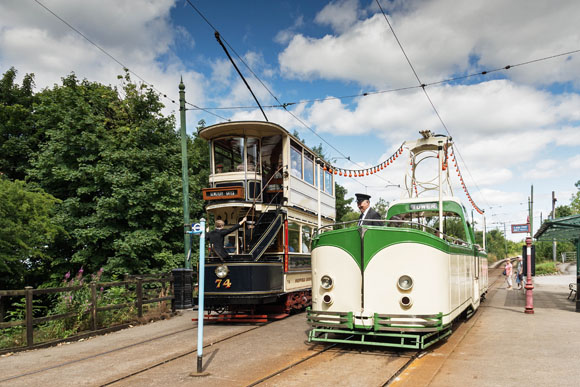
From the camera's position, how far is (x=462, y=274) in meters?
9.42

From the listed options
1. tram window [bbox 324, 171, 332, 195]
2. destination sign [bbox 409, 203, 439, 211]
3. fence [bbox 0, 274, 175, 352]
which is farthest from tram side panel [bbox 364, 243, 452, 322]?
tram window [bbox 324, 171, 332, 195]

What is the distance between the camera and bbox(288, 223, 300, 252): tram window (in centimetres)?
1312

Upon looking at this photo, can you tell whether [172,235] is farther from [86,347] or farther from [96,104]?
[86,347]

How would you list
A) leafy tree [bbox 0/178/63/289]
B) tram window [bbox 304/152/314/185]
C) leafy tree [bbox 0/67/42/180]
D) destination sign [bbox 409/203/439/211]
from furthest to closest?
1. leafy tree [bbox 0/67/42/180]
2. leafy tree [bbox 0/178/63/289]
3. tram window [bbox 304/152/314/185]
4. destination sign [bbox 409/203/439/211]

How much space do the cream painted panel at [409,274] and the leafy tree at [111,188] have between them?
503 inches

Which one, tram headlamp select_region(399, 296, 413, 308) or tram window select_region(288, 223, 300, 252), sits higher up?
tram window select_region(288, 223, 300, 252)

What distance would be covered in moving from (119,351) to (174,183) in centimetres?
1204

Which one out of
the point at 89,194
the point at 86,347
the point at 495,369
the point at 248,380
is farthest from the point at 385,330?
the point at 89,194

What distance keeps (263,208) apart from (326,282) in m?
5.14

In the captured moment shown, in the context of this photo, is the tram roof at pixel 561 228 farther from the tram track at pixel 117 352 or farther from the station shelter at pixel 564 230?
the tram track at pixel 117 352

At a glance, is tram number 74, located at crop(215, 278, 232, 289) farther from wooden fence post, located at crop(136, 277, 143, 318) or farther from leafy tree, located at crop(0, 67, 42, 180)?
leafy tree, located at crop(0, 67, 42, 180)

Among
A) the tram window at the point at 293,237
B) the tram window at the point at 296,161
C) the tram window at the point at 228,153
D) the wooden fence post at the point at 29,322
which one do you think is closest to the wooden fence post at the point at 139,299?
the wooden fence post at the point at 29,322

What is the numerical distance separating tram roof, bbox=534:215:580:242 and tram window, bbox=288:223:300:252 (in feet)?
24.4

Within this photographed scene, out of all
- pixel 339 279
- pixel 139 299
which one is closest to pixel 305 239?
pixel 139 299
